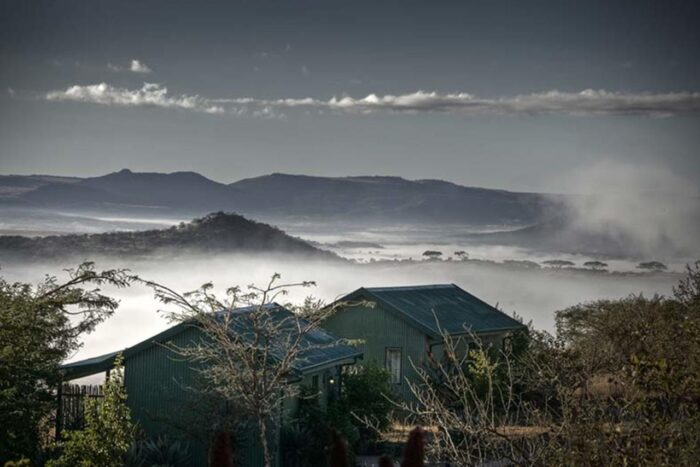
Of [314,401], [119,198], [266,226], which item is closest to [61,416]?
[314,401]

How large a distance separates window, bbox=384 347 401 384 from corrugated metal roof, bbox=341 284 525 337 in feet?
4.81

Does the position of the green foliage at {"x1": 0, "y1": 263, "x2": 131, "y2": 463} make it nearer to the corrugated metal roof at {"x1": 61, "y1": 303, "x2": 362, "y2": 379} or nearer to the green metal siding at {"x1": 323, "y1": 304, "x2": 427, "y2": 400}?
the corrugated metal roof at {"x1": 61, "y1": 303, "x2": 362, "y2": 379}

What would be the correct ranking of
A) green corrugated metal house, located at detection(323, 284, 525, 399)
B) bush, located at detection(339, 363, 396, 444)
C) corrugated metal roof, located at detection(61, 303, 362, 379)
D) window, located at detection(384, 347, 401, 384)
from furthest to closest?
window, located at detection(384, 347, 401, 384)
green corrugated metal house, located at detection(323, 284, 525, 399)
bush, located at detection(339, 363, 396, 444)
corrugated metal roof, located at detection(61, 303, 362, 379)

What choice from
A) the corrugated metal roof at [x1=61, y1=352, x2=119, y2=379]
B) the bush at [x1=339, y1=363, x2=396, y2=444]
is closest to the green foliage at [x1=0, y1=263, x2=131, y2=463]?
the corrugated metal roof at [x1=61, y1=352, x2=119, y2=379]

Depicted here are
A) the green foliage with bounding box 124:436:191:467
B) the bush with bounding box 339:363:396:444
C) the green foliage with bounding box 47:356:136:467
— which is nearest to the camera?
the green foliage with bounding box 47:356:136:467

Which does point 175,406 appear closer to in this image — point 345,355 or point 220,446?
point 345,355

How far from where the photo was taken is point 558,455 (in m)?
13.9

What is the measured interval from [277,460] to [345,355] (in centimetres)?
627

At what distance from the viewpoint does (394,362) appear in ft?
132

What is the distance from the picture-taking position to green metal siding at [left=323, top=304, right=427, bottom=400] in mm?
39969

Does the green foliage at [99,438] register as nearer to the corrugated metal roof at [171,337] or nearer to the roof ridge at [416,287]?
the corrugated metal roof at [171,337]

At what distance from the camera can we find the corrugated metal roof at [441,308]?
40406 mm

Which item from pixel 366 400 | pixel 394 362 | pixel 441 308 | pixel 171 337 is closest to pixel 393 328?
pixel 394 362

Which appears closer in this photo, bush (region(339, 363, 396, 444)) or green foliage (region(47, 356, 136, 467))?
green foliage (region(47, 356, 136, 467))
